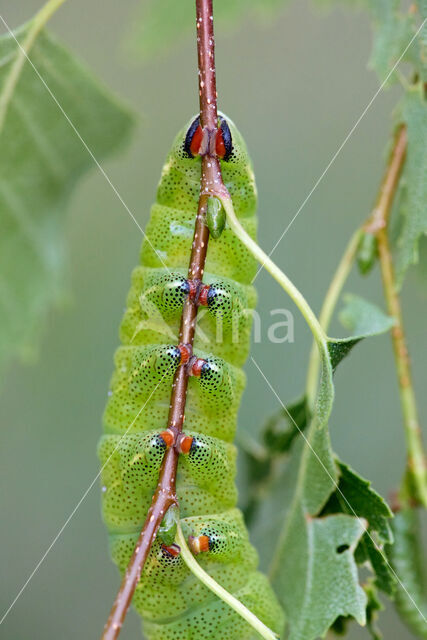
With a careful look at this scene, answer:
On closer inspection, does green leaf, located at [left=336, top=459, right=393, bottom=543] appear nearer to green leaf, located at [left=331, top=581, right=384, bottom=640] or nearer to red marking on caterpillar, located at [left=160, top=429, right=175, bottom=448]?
green leaf, located at [left=331, top=581, right=384, bottom=640]

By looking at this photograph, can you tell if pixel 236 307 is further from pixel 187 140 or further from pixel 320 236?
pixel 320 236

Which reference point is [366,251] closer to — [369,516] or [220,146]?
[220,146]

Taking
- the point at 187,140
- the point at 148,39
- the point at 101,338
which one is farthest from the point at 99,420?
the point at 187,140

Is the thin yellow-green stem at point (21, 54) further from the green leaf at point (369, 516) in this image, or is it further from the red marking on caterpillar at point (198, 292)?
the green leaf at point (369, 516)

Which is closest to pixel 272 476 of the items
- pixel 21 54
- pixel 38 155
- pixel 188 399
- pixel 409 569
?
pixel 409 569

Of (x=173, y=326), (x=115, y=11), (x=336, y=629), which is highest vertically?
(x=115, y=11)

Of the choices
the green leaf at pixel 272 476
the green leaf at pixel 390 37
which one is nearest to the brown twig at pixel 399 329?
the green leaf at pixel 390 37
